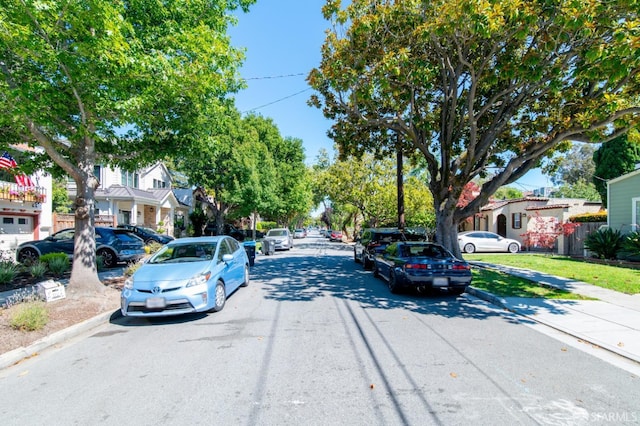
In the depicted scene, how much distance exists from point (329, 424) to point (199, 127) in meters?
7.65

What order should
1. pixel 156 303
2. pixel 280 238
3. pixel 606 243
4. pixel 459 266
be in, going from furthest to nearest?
pixel 280 238, pixel 606 243, pixel 459 266, pixel 156 303

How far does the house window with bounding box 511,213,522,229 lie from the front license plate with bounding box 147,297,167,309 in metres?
26.8

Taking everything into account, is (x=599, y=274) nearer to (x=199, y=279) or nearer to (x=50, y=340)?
(x=199, y=279)

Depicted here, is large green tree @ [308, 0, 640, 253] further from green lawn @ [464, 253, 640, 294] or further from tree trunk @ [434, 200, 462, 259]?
green lawn @ [464, 253, 640, 294]

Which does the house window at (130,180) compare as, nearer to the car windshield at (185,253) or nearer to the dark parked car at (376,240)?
the dark parked car at (376,240)

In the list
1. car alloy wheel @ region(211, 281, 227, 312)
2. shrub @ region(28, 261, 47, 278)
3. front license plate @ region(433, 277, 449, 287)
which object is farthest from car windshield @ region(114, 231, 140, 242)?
front license plate @ region(433, 277, 449, 287)

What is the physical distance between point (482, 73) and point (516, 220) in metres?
19.3

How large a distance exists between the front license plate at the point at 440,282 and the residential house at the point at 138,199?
68.2 feet

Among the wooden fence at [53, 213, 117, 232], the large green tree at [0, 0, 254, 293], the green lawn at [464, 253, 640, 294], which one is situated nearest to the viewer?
the large green tree at [0, 0, 254, 293]

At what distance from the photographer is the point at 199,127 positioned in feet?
29.7

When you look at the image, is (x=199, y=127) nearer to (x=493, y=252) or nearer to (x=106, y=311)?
(x=106, y=311)

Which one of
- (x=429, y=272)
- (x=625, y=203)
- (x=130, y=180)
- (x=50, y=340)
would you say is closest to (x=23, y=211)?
(x=130, y=180)

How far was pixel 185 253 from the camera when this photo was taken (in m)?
8.41

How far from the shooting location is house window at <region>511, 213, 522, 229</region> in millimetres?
27122
